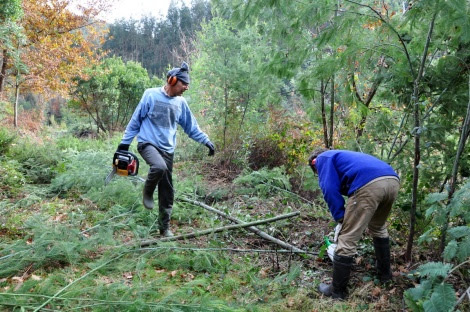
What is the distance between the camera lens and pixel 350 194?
3455 mm

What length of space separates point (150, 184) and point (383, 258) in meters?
2.70

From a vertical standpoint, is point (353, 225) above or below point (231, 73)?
below

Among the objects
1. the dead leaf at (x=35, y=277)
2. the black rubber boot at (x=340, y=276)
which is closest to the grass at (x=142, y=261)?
the dead leaf at (x=35, y=277)

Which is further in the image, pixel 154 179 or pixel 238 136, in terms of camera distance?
pixel 238 136

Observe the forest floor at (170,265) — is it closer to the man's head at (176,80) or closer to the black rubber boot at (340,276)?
the black rubber boot at (340,276)

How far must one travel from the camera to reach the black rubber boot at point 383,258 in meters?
3.70

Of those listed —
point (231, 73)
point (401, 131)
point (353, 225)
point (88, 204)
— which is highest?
point (231, 73)

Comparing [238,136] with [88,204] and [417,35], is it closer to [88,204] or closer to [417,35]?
[88,204]

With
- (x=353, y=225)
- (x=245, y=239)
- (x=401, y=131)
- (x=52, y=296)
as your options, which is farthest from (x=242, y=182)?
(x=52, y=296)

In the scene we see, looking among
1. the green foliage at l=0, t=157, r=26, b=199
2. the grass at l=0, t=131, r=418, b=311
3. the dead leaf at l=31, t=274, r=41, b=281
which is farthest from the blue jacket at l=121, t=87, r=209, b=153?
the green foliage at l=0, t=157, r=26, b=199

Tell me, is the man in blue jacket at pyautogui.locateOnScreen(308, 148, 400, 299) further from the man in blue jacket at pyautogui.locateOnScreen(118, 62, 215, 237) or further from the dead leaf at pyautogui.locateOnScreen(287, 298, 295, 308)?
the man in blue jacket at pyautogui.locateOnScreen(118, 62, 215, 237)

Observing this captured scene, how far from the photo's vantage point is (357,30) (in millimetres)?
3854

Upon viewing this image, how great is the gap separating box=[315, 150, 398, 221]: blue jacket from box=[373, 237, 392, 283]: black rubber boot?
0.60 meters

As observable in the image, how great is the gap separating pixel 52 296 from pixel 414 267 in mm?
3525
